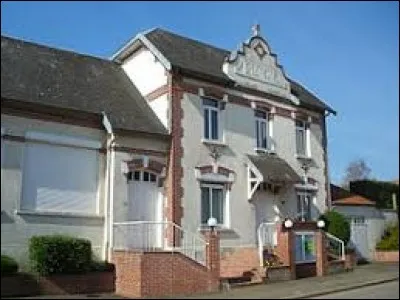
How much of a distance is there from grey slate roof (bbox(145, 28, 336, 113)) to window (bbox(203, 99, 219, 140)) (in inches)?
40.3

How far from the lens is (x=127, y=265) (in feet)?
55.4

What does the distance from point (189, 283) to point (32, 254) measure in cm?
459

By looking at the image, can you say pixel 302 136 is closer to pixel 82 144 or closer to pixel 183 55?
pixel 183 55

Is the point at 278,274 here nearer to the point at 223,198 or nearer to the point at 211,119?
the point at 223,198

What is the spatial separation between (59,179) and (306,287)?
8.37m

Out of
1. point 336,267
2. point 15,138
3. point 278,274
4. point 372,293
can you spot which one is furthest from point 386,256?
point 15,138

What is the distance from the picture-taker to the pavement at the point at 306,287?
15.8 m

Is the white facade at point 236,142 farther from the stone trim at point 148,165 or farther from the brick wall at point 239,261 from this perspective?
the stone trim at point 148,165

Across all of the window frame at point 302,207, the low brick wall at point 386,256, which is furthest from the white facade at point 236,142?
the low brick wall at point 386,256

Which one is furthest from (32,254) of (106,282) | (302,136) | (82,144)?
(302,136)

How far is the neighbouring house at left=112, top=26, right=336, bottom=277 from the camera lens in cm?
2080

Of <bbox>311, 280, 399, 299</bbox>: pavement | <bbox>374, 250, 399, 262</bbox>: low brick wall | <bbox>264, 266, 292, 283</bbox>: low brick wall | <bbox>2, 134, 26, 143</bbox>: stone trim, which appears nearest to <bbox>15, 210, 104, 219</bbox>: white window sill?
<bbox>2, 134, 26, 143</bbox>: stone trim

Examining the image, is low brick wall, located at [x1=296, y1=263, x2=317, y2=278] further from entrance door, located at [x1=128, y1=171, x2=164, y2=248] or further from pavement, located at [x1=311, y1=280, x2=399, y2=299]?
entrance door, located at [x1=128, y1=171, x2=164, y2=248]

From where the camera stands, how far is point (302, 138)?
1024 inches
